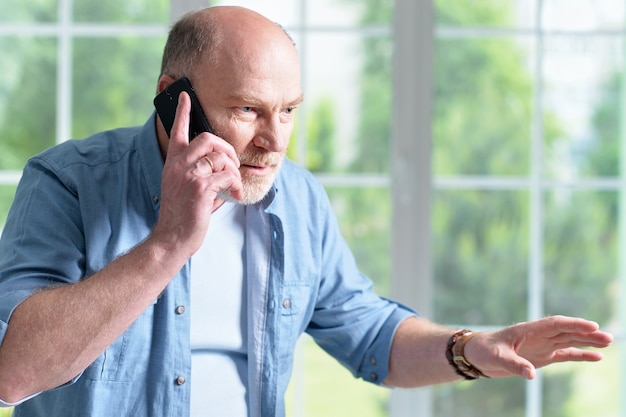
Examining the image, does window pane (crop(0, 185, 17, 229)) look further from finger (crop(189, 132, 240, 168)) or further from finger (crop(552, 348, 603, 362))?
finger (crop(552, 348, 603, 362))

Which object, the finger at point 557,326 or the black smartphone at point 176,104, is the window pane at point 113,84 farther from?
the finger at point 557,326

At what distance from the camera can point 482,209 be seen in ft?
9.14

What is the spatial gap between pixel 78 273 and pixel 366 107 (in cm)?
139

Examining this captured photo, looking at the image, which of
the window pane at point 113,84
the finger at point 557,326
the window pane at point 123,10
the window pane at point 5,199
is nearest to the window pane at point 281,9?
the window pane at point 113,84

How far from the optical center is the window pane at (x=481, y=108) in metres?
2.74

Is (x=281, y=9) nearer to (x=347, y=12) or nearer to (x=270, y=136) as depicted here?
(x=347, y=12)

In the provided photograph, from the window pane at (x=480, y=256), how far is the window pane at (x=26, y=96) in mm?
2090

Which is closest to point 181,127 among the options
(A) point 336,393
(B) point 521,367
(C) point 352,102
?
(B) point 521,367

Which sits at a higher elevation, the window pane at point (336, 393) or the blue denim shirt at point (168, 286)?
the blue denim shirt at point (168, 286)

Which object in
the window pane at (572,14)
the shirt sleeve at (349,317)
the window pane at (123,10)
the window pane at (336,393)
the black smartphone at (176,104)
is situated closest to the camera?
the black smartphone at (176,104)

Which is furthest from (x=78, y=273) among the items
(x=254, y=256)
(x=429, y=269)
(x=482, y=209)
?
(x=482, y=209)

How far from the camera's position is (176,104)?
5.80 feet

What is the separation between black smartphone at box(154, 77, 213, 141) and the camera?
5.78 ft

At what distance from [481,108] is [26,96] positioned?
7.78 feet
